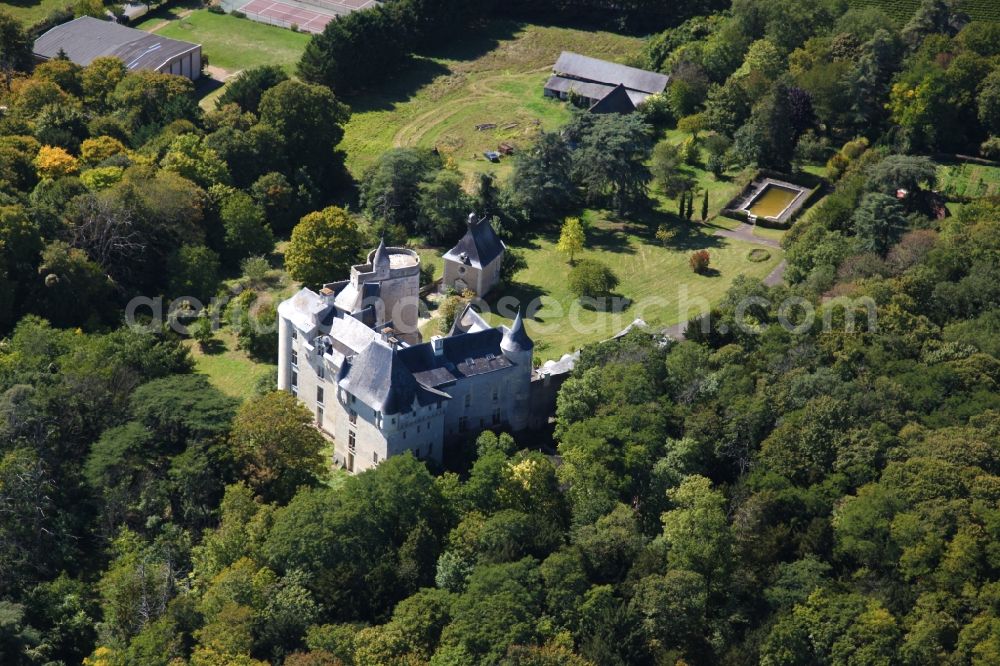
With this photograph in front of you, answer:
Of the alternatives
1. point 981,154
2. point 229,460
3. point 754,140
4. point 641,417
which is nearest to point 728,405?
point 641,417

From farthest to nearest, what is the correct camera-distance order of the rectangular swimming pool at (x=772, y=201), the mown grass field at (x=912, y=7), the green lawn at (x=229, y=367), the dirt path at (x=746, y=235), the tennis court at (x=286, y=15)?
1. the tennis court at (x=286, y=15)
2. the mown grass field at (x=912, y=7)
3. the rectangular swimming pool at (x=772, y=201)
4. the dirt path at (x=746, y=235)
5. the green lawn at (x=229, y=367)

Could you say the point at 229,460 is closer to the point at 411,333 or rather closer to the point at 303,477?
the point at 303,477

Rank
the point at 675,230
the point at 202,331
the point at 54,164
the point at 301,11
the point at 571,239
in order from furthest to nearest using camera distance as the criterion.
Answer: the point at 301,11 → the point at 675,230 → the point at 54,164 → the point at 571,239 → the point at 202,331

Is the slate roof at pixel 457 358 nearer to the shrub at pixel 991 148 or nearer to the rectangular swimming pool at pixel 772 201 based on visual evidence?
the rectangular swimming pool at pixel 772 201

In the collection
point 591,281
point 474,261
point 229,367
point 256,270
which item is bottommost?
point 229,367

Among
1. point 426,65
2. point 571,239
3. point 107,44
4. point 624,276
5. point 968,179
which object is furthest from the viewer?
point 426,65

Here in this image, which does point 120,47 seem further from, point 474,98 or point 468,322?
point 468,322

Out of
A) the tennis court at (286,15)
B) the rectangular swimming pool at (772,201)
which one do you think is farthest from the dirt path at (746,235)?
the tennis court at (286,15)

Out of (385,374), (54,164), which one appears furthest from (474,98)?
(385,374)
